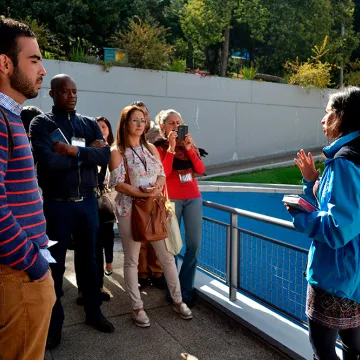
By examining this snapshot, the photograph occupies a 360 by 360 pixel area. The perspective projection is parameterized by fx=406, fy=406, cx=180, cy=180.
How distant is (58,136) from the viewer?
10.8 ft

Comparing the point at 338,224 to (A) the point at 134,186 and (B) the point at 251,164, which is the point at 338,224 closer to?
(A) the point at 134,186

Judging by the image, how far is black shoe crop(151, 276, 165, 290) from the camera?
4.51m

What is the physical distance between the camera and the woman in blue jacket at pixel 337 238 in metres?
1.95

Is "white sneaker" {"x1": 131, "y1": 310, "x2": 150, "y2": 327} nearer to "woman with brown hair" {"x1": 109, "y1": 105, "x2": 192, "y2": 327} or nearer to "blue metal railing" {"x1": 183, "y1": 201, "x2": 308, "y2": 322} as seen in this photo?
"woman with brown hair" {"x1": 109, "y1": 105, "x2": 192, "y2": 327}

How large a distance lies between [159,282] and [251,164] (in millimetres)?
10725

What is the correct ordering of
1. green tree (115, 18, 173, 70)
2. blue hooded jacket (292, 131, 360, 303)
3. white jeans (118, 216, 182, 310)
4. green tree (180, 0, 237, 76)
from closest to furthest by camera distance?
blue hooded jacket (292, 131, 360, 303) → white jeans (118, 216, 182, 310) → green tree (115, 18, 173, 70) → green tree (180, 0, 237, 76)

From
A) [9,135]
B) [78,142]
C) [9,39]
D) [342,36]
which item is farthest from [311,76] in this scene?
[9,135]

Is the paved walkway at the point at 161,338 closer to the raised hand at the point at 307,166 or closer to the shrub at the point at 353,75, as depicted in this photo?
the raised hand at the point at 307,166

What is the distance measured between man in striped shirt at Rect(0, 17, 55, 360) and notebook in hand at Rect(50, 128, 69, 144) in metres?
1.42

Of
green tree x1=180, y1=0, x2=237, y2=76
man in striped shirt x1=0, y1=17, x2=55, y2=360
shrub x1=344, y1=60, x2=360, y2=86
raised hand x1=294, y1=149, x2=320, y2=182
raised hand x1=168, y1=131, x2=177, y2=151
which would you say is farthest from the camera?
shrub x1=344, y1=60, x2=360, y2=86

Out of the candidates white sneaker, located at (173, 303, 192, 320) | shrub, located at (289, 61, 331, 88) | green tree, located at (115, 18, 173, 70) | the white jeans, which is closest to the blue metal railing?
white sneaker, located at (173, 303, 192, 320)

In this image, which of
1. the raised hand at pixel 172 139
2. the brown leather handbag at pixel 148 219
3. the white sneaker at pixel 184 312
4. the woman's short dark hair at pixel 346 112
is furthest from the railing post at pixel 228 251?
the woman's short dark hair at pixel 346 112

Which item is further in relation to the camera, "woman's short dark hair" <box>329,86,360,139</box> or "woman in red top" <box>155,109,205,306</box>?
"woman in red top" <box>155,109,205,306</box>

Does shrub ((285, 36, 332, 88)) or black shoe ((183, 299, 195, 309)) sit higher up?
shrub ((285, 36, 332, 88))
